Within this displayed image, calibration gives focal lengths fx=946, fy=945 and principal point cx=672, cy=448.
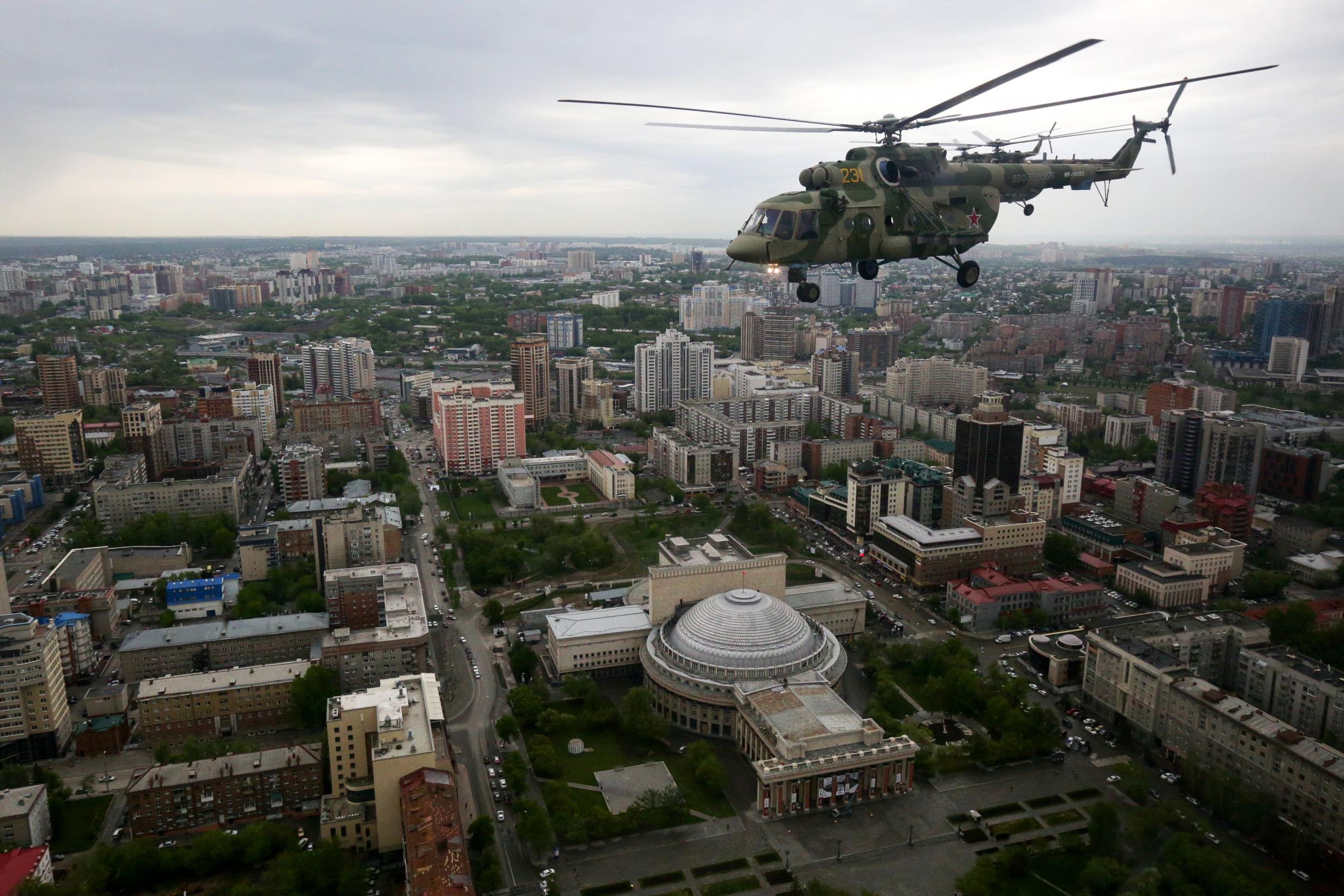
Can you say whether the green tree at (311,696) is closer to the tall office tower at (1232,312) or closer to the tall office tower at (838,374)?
the tall office tower at (838,374)

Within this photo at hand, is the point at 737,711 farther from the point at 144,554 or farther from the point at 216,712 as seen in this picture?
the point at 144,554

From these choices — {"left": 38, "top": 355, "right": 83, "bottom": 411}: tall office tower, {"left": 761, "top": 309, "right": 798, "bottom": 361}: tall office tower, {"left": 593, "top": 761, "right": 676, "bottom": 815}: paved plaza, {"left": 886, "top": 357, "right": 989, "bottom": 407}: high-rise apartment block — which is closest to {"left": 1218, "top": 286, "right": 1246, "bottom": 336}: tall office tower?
{"left": 886, "top": 357, "right": 989, "bottom": 407}: high-rise apartment block

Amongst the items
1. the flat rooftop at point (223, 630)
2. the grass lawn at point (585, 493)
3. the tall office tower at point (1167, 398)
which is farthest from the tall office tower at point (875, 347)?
the flat rooftop at point (223, 630)

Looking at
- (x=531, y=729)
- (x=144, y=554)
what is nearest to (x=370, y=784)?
(x=531, y=729)

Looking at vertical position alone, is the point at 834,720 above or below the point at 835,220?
below

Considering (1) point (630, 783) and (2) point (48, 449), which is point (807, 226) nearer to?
(1) point (630, 783)
